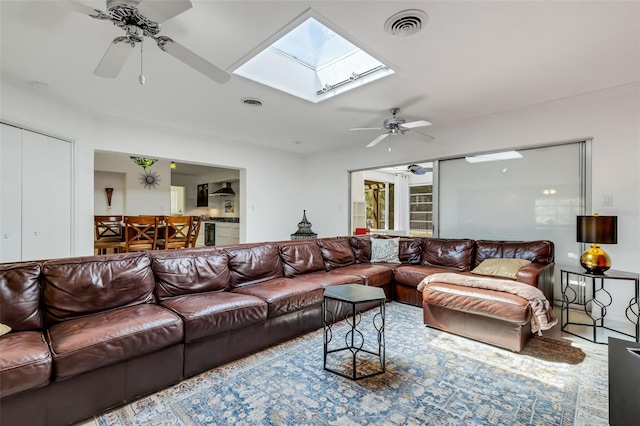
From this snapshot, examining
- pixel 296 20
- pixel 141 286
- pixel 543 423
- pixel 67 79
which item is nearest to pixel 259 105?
pixel 296 20

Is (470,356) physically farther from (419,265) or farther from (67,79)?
(67,79)

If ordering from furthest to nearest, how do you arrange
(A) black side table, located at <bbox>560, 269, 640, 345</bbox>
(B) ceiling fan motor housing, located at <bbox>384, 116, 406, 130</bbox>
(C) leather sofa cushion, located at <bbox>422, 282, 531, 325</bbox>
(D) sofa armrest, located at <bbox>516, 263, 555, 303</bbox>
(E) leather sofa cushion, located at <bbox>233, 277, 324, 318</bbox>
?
(B) ceiling fan motor housing, located at <bbox>384, 116, 406, 130</bbox> → (D) sofa armrest, located at <bbox>516, 263, 555, 303</bbox> → (A) black side table, located at <bbox>560, 269, 640, 345</bbox> → (E) leather sofa cushion, located at <bbox>233, 277, 324, 318</bbox> → (C) leather sofa cushion, located at <bbox>422, 282, 531, 325</bbox>

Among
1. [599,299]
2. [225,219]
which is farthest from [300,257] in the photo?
[225,219]

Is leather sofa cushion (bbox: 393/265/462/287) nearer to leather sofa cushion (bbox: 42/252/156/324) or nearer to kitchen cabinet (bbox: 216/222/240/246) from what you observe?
leather sofa cushion (bbox: 42/252/156/324)

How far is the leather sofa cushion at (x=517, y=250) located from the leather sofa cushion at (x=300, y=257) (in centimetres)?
212

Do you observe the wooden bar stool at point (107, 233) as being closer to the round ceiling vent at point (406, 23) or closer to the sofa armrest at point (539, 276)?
the round ceiling vent at point (406, 23)

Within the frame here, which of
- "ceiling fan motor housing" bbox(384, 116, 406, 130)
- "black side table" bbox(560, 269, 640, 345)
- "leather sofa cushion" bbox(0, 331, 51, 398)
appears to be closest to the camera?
"leather sofa cushion" bbox(0, 331, 51, 398)

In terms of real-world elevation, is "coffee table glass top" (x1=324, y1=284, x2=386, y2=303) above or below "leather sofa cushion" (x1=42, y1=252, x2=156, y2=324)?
below

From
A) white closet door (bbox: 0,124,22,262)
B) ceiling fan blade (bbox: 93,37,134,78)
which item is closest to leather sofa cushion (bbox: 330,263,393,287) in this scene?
ceiling fan blade (bbox: 93,37,134,78)

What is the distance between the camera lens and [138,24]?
1.84 meters

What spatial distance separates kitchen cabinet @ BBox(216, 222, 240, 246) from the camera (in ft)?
25.8

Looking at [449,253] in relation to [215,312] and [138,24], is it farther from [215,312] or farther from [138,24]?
[138,24]

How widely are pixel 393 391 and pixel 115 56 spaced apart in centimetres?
294

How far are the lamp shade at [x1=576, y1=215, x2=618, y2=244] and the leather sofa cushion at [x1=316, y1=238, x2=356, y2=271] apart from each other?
2.64 metres
